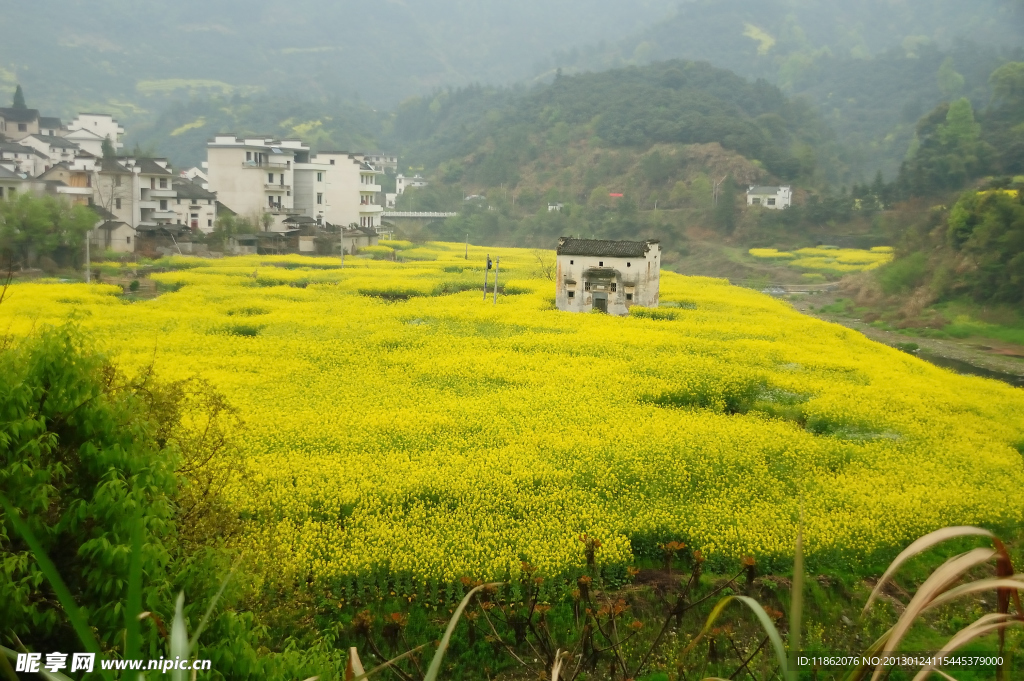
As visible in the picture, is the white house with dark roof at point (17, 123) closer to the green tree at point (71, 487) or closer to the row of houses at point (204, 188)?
the row of houses at point (204, 188)

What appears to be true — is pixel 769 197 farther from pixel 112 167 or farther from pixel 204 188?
pixel 112 167

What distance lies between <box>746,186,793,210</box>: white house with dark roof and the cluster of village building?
36.8 meters

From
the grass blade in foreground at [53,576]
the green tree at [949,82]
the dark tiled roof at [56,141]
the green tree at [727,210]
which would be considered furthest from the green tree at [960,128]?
the grass blade in foreground at [53,576]

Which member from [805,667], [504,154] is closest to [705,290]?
[805,667]

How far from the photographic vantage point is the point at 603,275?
3797 centimetres

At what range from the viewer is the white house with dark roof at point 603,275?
3772 centimetres

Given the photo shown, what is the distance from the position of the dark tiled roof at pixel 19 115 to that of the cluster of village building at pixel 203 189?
0.08 m

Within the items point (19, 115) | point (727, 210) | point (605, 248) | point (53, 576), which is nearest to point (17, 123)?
point (19, 115)

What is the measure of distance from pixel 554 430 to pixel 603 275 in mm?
19328

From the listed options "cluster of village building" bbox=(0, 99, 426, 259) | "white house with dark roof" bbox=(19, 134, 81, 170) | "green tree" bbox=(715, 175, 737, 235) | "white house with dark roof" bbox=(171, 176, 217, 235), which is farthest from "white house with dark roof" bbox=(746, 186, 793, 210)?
"white house with dark roof" bbox=(19, 134, 81, 170)

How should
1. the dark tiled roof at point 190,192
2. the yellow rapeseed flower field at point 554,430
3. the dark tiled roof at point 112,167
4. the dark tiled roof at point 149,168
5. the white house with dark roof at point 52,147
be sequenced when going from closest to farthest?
1. the yellow rapeseed flower field at point 554,430
2. the dark tiled roof at point 112,167
3. the dark tiled roof at point 149,168
4. the dark tiled roof at point 190,192
5. the white house with dark roof at point 52,147

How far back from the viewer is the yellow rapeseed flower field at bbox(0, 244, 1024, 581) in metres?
14.2

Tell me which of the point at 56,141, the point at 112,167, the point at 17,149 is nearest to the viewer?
the point at 112,167

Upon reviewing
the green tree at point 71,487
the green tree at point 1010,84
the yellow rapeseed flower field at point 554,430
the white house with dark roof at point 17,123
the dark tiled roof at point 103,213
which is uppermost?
the green tree at point 1010,84
